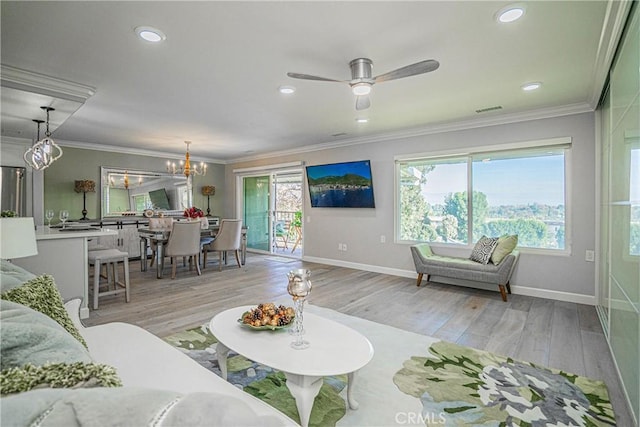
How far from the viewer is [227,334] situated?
1.95 metres

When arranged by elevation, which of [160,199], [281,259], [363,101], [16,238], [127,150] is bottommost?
[281,259]

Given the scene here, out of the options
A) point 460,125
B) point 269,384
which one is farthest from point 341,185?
point 269,384

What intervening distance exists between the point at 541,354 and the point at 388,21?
112 inches

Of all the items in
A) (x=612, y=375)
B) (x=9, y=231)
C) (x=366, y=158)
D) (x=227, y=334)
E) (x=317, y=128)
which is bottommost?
(x=612, y=375)

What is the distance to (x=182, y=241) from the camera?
5.12 m

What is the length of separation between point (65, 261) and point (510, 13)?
442 centimetres

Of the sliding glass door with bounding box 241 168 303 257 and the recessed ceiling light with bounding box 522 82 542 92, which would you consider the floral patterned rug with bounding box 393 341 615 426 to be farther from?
the sliding glass door with bounding box 241 168 303 257

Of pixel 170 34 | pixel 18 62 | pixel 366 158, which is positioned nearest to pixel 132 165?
pixel 18 62

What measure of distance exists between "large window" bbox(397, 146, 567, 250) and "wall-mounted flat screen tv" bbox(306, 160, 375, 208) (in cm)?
62

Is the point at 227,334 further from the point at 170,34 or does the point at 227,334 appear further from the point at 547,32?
the point at 547,32

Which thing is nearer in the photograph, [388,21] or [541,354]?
[388,21]

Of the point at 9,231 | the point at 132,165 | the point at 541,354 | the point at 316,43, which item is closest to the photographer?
the point at 9,231

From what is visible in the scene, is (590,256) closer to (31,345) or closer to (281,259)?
(31,345)

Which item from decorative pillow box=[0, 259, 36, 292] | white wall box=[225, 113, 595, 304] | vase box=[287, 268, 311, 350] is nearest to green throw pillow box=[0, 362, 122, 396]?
decorative pillow box=[0, 259, 36, 292]
